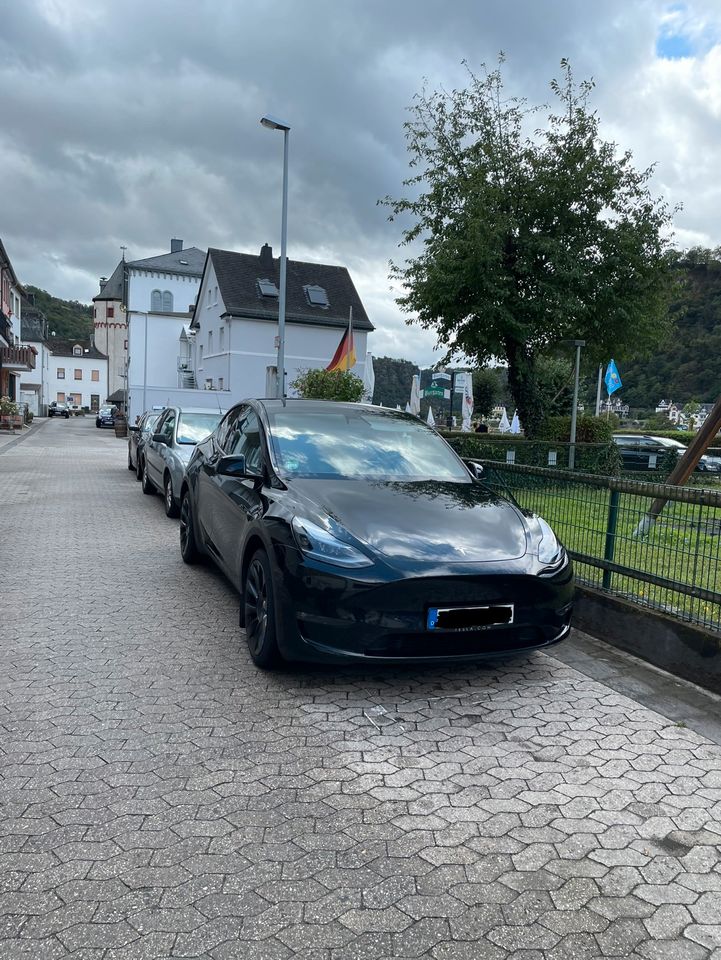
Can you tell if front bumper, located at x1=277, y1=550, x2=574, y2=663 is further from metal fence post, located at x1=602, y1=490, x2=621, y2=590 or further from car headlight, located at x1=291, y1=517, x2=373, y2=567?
metal fence post, located at x1=602, y1=490, x2=621, y2=590

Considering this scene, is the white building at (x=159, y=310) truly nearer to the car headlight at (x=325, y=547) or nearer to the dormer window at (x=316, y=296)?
the dormer window at (x=316, y=296)

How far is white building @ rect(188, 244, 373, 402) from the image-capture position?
40656 mm

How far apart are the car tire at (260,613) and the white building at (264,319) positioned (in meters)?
34.6

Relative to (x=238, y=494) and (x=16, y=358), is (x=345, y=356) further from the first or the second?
(x=16, y=358)

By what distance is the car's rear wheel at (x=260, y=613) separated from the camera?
4.14 metres

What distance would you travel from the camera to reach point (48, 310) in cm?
12431

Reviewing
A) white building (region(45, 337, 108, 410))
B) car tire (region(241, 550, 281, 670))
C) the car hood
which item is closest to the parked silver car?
car tire (region(241, 550, 281, 670))

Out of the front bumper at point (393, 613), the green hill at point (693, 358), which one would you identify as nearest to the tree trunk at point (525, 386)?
the front bumper at point (393, 613)

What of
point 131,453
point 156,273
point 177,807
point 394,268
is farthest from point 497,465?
point 156,273

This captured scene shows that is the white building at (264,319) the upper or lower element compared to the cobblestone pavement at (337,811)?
upper

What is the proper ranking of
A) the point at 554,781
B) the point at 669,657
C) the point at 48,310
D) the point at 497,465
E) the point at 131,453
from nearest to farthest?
the point at 554,781 < the point at 669,657 < the point at 497,465 < the point at 131,453 < the point at 48,310

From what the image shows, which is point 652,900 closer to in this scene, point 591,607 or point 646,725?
point 646,725

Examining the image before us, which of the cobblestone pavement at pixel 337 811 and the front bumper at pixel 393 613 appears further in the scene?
the front bumper at pixel 393 613

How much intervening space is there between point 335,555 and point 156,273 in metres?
64.2
